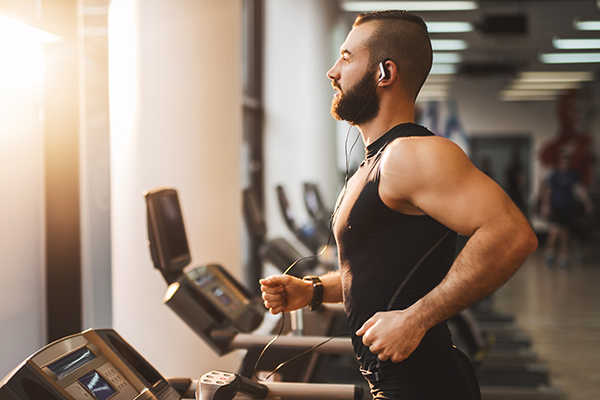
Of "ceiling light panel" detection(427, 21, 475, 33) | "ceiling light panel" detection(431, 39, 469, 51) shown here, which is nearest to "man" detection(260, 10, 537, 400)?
"ceiling light panel" detection(427, 21, 475, 33)

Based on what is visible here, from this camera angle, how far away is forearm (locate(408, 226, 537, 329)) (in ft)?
3.40

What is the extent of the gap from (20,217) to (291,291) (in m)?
1.01

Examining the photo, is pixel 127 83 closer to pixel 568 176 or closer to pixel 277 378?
pixel 277 378

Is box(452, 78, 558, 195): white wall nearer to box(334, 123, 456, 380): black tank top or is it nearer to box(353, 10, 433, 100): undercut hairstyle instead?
box(353, 10, 433, 100): undercut hairstyle

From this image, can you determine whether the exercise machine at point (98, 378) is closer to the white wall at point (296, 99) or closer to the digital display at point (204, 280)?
the digital display at point (204, 280)

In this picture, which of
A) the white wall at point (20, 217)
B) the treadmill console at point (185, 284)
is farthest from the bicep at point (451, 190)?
the white wall at point (20, 217)

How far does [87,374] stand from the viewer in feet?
3.96

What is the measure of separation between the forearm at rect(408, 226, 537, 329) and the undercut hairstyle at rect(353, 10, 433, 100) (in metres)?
0.42

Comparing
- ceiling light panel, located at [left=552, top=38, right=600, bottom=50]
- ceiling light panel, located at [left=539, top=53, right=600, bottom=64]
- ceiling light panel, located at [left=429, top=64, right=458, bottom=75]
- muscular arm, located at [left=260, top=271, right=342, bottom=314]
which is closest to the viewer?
muscular arm, located at [left=260, top=271, right=342, bottom=314]

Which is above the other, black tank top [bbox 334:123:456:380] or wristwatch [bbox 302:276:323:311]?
black tank top [bbox 334:123:456:380]

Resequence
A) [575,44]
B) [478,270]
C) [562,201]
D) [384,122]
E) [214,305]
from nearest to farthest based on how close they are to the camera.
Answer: [478,270] < [384,122] < [214,305] < [575,44] < [562,201]

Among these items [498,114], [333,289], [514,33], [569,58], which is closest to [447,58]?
[569,58]

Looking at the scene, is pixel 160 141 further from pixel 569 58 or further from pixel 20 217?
pixel 569 58

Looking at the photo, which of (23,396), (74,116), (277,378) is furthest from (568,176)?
(23,396)
